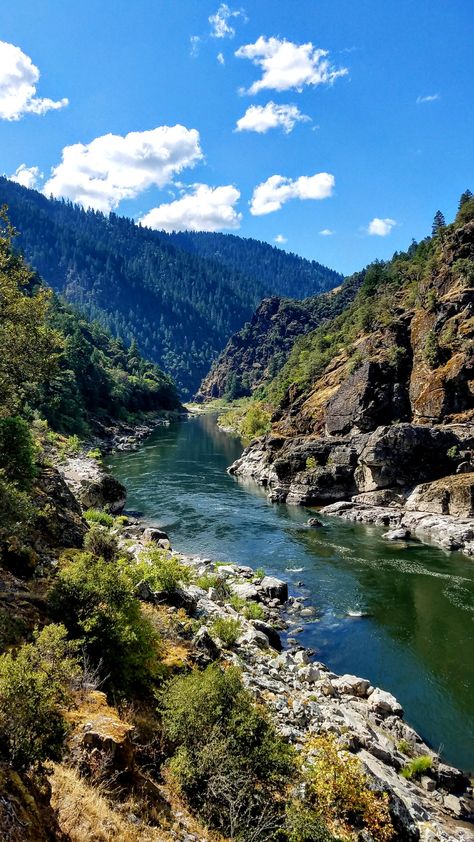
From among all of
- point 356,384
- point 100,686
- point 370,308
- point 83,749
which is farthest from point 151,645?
point 370,308

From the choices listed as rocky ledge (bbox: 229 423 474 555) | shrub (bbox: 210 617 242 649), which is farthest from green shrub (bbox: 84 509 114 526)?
rocky ledge (bbox: 229 423 474 555)

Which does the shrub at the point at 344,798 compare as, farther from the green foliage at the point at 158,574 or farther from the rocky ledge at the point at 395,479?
the rocky ledge at the point at 395,479

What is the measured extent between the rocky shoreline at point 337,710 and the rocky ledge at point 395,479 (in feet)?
69.8

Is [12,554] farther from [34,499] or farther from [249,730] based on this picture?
[249,730]

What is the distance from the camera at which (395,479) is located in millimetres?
49969

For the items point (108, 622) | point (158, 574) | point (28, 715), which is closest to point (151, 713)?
point (108, 622)

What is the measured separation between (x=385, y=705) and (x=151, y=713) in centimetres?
991

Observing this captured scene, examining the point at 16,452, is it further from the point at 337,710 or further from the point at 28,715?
the point at 337,710

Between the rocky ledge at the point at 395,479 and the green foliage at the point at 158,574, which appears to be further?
the rocky ledge at the point at 395,479

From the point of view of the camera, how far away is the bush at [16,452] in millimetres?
16922

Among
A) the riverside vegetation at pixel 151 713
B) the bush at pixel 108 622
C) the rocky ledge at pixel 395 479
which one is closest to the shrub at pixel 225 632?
the riverside vegetation at pixel 151 713

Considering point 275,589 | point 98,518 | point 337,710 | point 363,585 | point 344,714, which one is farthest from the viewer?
point 98,518

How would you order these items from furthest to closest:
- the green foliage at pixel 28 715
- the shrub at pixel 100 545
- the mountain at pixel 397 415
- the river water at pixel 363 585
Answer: the mountain at pixel 397 415, the shrub at pixel 100 545, the river water at pixel 363 585, the green foliage at pixel 28 715

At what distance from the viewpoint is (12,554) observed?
15086mm
